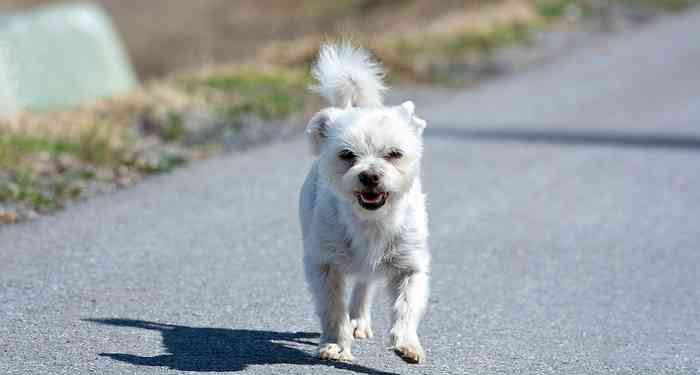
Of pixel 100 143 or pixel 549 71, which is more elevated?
pixel 549 71

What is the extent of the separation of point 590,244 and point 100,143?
4.18m

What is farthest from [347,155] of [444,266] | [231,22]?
[231,22]

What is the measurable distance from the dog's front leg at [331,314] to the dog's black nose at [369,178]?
59 centimetres

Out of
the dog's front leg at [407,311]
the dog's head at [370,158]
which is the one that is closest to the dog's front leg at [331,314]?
the dog's front leg at [407,311]

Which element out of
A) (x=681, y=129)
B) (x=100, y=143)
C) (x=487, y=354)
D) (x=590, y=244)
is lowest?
(x=487, y=354)

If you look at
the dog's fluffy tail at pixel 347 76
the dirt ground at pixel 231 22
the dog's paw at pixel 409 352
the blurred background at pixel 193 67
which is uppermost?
the dirt ground at pixel 231 22

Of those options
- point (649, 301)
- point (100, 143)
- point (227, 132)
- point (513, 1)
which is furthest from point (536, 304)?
point (513, 1)

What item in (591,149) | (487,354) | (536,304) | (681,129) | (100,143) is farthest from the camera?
(681,129)

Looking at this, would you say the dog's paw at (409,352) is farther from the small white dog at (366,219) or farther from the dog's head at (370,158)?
the dog's head at (370,158)

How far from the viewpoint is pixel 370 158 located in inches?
227

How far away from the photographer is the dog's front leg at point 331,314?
19.6 ft

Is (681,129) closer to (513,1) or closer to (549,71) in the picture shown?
(549,71)

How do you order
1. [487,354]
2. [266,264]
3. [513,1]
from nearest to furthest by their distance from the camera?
1. [487,354]
2. [266,264]
3. [513,1]

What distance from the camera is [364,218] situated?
598 centimetres
